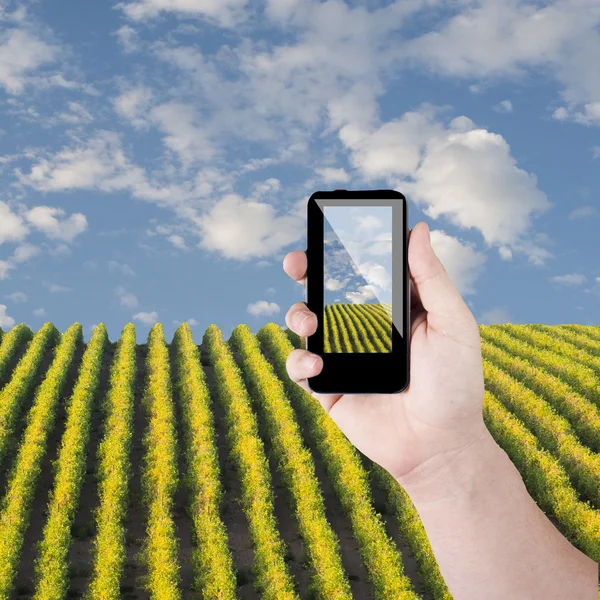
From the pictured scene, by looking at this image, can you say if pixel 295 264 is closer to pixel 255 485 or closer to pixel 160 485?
pixel 255 485

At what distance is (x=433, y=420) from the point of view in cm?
374

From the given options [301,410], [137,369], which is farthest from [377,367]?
[137,369]

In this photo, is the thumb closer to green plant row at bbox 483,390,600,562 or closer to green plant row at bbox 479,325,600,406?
green plant row at bbox 483,390,600,562

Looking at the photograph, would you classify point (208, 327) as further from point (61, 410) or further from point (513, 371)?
point (513, 371)

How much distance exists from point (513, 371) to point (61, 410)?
1213 cm

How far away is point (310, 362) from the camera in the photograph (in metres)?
3.42

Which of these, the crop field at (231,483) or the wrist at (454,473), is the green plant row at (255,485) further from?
the wrist at (454,473)

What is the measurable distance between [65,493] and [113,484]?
3.05 ft

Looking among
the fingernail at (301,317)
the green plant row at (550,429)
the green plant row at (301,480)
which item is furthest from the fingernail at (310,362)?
the green plant row at (550,429)

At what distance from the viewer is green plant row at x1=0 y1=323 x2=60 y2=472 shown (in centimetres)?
1507

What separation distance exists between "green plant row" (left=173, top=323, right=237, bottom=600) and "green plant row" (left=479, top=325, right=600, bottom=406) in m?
9.01

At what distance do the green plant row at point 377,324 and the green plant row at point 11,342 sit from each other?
1752cm

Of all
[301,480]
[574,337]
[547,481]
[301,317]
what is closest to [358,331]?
[301,317]

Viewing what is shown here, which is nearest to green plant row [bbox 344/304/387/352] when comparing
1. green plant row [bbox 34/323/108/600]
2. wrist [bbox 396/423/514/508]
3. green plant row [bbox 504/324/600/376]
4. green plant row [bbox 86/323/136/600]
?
wrist [bbox 396/423/514/508]
